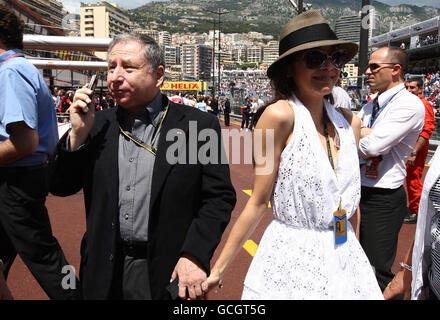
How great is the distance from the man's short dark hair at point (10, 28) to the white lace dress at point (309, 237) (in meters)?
1.91

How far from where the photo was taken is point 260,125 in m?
1.99

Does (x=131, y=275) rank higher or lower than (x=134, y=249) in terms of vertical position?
lower

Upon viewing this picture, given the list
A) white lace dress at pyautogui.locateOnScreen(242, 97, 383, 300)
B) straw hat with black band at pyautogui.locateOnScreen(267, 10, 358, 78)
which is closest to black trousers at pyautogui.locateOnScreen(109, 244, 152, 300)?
white lace dress at pyautogui.locateOnScreen(242, 97, 383, 300)

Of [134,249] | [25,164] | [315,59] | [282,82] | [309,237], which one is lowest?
[134,249]

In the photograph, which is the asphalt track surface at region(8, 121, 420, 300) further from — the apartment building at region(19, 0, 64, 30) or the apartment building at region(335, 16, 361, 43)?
the apartment building at region(19, 0, 64, 30)

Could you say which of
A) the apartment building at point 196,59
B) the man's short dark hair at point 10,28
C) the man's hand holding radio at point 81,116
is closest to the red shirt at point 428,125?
the man's hand holding radio at point 81,116

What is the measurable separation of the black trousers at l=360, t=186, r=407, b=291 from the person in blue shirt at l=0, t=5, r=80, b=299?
2.10 metres

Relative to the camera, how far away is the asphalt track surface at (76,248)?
355 centimetres

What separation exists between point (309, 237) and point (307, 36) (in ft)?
3.38

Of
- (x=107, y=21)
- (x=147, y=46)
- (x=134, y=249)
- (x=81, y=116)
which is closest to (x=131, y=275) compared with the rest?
(x=134, y=249)

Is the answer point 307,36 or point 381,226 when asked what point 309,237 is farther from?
point 381,226

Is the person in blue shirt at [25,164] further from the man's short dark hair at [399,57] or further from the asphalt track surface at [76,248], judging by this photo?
the man's short dark hair at [399,57]

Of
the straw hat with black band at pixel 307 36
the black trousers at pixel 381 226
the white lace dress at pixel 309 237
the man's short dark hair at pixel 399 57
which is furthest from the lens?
the man's short dark hair at pixel 399 57

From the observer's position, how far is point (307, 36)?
2.00 metres
